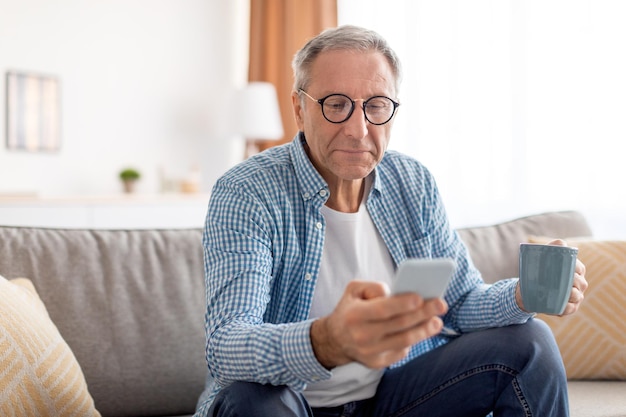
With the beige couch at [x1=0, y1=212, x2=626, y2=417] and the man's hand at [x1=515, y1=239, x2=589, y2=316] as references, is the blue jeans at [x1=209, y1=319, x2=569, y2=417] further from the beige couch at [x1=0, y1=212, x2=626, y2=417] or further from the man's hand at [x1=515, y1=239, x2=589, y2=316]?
the beige couch at [x1=0, y1=212, x2=626, y2=417]

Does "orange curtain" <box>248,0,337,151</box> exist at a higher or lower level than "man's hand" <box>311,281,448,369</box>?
higher

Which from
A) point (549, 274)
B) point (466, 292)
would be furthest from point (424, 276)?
point (466, 292)

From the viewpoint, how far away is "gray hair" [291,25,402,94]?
5.05ft

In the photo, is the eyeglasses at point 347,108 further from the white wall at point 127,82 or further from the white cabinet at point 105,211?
the white wall at point 127,82

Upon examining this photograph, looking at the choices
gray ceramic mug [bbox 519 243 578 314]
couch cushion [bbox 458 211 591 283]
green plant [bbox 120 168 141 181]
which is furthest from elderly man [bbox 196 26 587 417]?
green plant [bbox 120 168 141 181]

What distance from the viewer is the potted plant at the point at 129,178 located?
452 cm

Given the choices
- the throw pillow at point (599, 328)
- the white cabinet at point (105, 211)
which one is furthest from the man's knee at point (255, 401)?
the white cabinet at point (105, 211)

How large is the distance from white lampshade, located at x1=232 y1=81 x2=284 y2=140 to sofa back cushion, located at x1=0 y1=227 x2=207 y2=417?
266cm

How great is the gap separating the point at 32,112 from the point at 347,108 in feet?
10.7

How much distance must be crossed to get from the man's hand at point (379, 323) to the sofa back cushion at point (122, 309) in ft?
2.87

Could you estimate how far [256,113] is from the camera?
4547 mm

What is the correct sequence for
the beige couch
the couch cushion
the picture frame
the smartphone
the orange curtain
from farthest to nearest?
1. the orange curtain
2. the picture frame
3. the couch cushion
4. the beige couch
5. the smartphone

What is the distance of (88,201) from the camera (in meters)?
3.83

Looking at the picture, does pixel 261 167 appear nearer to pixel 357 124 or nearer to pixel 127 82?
pixel 357 124
